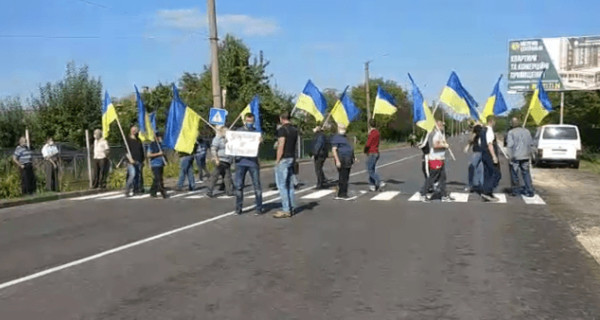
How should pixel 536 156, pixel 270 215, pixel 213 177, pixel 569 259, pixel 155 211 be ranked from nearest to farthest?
pixel 569 259, pixel 270 215, pixel 155 211, pixel 213 177, pixel 536 156

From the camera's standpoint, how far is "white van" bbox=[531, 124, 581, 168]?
2744 centimetres

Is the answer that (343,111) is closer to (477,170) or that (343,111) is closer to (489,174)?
(477,170)

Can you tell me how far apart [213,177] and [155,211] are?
3.05 meters

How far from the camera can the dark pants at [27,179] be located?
54.9ft

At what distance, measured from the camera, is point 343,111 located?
18766 mm

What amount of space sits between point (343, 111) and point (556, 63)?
24411mm

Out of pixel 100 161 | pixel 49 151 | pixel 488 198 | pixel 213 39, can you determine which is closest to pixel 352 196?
pixel 488 198

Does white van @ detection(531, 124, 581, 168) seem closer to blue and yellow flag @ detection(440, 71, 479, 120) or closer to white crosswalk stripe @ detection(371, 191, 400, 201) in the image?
blue and yellow flag @ detection(440, 71, 479, 120)

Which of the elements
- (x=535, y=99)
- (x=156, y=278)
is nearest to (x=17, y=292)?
(x=156, y=278)

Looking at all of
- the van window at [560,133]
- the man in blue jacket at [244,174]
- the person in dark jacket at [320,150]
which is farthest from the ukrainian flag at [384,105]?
the van window at [560,133]

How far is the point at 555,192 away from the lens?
16.8m

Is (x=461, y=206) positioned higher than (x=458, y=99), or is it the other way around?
(x=458, y=99)

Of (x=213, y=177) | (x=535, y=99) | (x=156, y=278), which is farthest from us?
(x=535, y=99)

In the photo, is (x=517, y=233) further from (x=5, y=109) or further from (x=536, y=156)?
(x=5, y=109)
